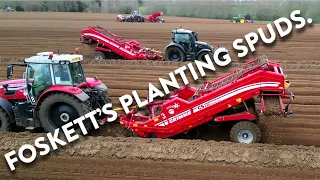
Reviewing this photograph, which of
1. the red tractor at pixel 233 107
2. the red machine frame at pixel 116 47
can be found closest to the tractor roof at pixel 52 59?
the red tractor at pixel 233 107

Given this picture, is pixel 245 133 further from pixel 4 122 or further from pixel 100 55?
pixel 100 55

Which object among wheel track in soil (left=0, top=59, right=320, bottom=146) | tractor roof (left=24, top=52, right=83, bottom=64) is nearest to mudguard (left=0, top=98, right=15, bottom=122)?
tractor roof (left=24, top=52, right=83, bottom=64)

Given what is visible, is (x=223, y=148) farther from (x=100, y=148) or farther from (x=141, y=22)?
(x=141, y=22)

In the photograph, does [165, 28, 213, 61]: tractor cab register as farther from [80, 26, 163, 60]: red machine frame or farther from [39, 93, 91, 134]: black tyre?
[39, 93, 91, 134]: black tyre

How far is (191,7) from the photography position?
6003 centimetres

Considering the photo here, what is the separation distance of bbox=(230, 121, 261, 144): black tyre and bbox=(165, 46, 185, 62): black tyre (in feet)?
27.5

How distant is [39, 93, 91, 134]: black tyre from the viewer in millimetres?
6480

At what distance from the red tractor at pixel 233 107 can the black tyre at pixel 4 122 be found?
2.35 m

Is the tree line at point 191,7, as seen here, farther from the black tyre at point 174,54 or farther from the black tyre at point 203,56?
the black tyre at point 174,54

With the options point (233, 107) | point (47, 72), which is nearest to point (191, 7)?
point (233, 107)

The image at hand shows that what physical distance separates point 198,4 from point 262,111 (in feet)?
183

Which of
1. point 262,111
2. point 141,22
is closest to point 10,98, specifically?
point 262,111

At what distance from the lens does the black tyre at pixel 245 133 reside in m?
6.25

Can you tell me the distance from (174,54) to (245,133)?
8.74 metres
